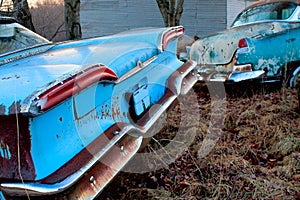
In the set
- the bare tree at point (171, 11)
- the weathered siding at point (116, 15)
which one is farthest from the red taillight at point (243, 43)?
the weathered siding at point (116, 15)

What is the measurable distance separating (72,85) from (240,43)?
3999 mm

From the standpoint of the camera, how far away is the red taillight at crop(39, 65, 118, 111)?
1633 mm

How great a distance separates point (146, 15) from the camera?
54.7 feet

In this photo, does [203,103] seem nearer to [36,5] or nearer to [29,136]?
[29,136]

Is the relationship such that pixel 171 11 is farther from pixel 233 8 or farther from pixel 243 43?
pixel 243 43

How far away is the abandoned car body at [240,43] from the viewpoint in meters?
5.30

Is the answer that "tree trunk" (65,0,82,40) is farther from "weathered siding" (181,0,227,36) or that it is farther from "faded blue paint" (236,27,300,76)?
"weathered siding" (181,0,227,36)

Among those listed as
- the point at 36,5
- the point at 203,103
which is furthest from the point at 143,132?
the point at 36,5

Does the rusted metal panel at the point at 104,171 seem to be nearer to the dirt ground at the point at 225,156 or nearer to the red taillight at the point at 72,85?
the red taillight at the point at 72,85

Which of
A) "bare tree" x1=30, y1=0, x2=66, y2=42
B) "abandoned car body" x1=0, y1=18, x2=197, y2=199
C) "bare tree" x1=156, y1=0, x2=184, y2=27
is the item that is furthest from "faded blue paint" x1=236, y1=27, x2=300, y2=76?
"bare tree" x1=30, y1=0, x2=66, y2=42

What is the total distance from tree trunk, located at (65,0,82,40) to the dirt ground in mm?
4196

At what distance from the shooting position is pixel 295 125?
4082mm

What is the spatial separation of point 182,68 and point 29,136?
7.78ft

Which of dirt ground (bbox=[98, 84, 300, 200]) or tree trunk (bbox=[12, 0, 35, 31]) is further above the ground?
tree trunk (bbox=[12, 0, 35, 31])
